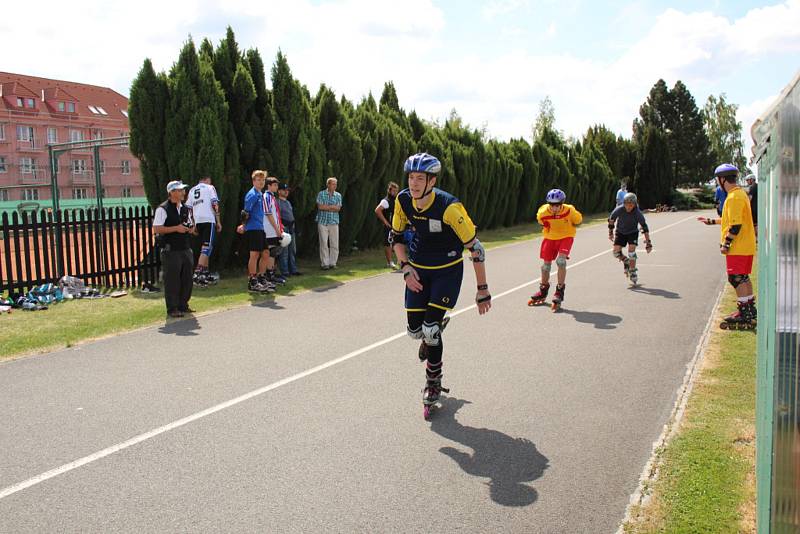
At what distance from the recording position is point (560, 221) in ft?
38.3

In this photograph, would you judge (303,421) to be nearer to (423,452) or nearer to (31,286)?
(423,452)

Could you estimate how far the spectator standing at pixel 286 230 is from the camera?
15556 millimetres

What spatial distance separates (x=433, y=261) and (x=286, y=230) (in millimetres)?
10013

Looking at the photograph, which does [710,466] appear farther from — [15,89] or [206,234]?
[15,89]

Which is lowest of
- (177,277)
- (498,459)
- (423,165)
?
(498,459)

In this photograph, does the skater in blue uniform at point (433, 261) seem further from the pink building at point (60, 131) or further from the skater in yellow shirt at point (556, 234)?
the pink building at point (60, 131)

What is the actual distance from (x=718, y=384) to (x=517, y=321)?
12.5 feet

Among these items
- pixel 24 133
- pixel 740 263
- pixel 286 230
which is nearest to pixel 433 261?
pixel 740 263

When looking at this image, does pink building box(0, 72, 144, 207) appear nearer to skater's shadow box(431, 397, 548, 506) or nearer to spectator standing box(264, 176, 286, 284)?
spectator standing box(264, 176, 286, 284)

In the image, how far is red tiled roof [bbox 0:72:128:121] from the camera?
79438 mm

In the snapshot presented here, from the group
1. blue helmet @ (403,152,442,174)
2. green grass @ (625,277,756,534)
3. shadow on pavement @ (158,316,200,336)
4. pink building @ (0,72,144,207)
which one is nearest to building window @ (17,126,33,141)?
pink building @ (0,72,144,207)

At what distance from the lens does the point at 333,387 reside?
6.91 metres

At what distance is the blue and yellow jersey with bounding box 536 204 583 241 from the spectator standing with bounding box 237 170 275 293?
5.24m

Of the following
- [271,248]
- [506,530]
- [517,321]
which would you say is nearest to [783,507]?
[506,530]
